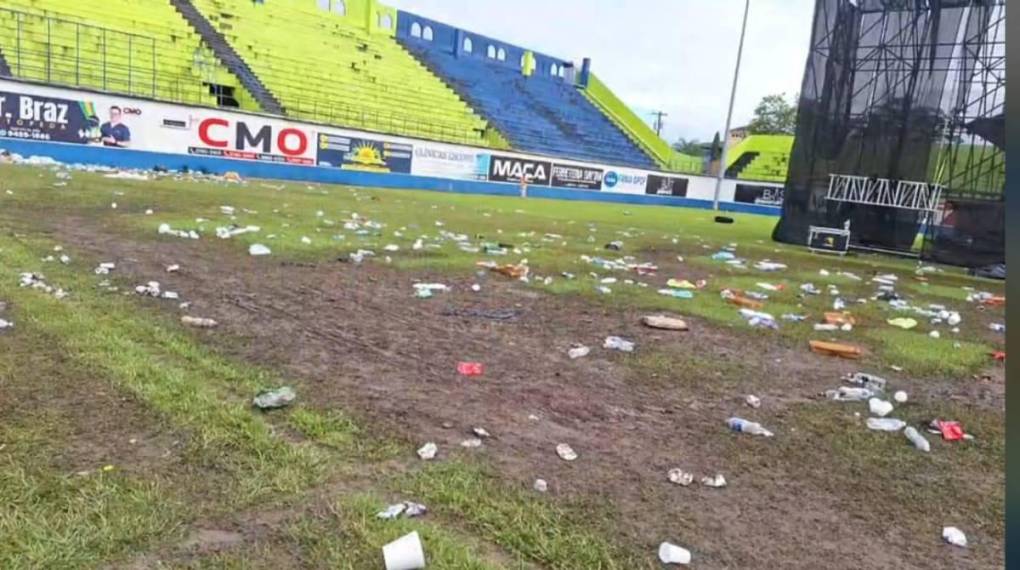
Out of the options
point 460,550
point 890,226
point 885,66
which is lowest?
point 460,550

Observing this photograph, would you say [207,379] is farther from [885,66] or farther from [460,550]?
[885,66]

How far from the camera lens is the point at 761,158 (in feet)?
132

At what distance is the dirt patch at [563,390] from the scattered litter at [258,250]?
374 mm

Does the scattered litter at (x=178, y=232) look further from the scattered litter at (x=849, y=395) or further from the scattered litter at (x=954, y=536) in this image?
the scattered litter at (x=954, y=536)

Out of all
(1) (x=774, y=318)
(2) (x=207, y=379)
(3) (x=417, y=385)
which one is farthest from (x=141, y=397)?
(1) (x=774, y=318)

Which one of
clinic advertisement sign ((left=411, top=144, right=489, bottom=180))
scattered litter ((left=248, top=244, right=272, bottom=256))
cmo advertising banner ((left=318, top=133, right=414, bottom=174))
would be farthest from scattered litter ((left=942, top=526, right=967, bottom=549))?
clinic advertisement sign ((left=411, top=144, right=489, bottom=180))

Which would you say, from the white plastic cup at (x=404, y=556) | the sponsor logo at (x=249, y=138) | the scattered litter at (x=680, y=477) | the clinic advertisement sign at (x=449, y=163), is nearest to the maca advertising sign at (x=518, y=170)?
the clinic advertisement sign at (x=449, y=163)

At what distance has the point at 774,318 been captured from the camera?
224 inches

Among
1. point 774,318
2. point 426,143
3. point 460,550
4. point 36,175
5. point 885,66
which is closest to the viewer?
point 460,550

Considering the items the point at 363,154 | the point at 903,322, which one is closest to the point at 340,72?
the point at 363,154

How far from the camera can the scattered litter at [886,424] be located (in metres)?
3.24

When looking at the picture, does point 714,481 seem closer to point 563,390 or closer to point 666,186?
point 563,390

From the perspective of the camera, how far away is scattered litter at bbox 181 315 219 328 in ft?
12.9

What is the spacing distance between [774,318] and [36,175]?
1178 cm
